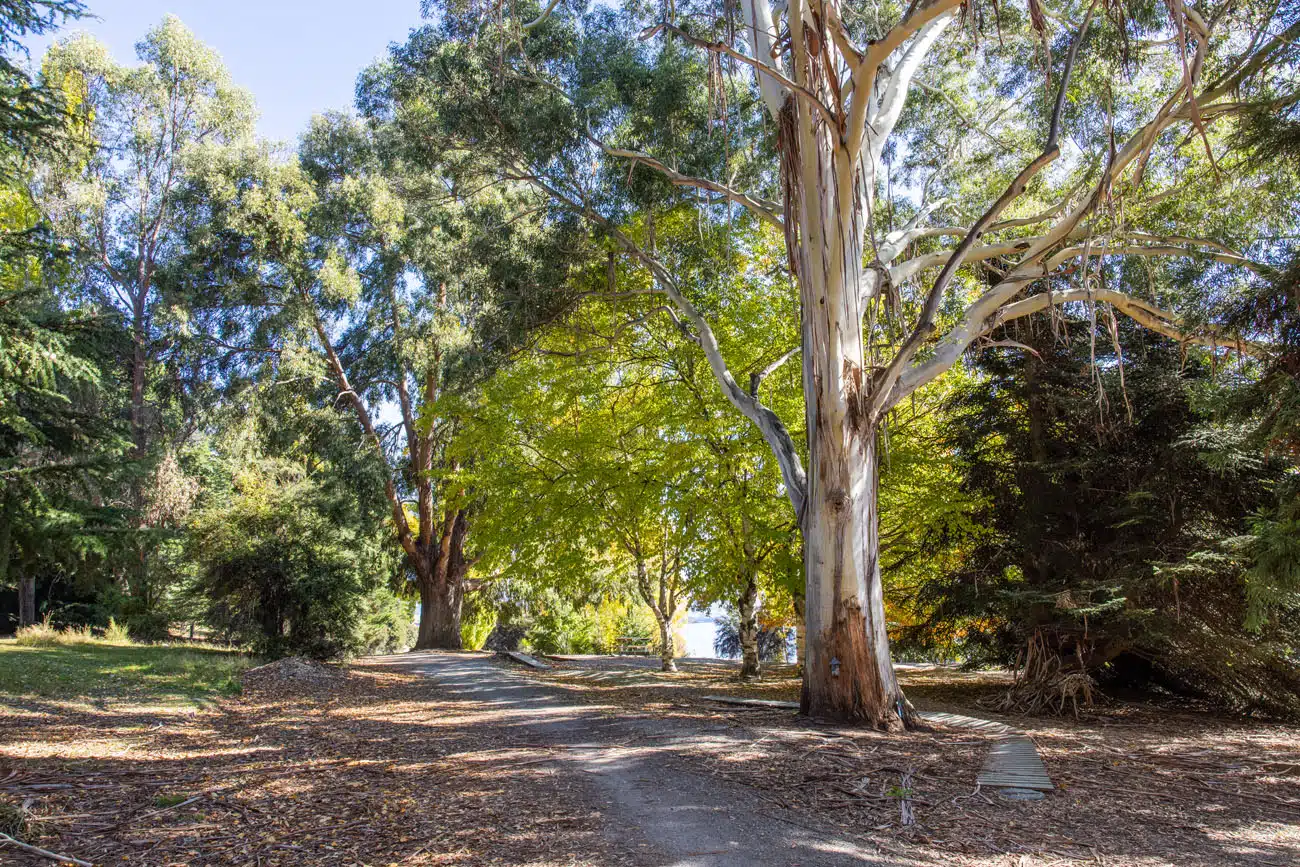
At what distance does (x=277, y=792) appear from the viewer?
4.78 metres

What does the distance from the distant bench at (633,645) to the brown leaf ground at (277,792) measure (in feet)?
75.6

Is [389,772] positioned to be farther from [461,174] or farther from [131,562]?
[461,174]

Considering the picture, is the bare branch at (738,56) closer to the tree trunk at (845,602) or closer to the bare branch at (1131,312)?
the bare branch at (1131,312)

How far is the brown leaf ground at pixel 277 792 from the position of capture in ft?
12.1

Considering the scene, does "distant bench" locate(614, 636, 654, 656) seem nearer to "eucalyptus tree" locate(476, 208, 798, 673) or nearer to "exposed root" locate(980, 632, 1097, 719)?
"eucalyptus tree" locate(476, 208, 798, 673)

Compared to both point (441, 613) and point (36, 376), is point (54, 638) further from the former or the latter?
point (36, 376)

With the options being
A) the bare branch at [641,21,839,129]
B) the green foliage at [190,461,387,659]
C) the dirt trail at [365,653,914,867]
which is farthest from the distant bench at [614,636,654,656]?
the bare branch at [641,21,839,129]

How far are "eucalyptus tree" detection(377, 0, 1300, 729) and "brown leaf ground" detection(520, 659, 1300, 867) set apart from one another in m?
1.40

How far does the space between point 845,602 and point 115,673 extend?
928 centimetres

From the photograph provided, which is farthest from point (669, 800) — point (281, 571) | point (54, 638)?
point (54, 638)

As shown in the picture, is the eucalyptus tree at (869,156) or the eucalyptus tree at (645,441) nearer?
the eucalyptus tree at (869,156)

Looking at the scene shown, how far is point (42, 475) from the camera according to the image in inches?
302

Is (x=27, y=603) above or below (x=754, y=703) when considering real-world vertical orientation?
above

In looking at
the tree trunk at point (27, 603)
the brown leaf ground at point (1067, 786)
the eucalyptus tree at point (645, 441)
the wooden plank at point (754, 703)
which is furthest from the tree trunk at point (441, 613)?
the brown leaf ground at point (1067, 786)
